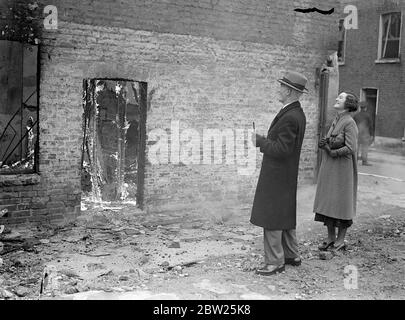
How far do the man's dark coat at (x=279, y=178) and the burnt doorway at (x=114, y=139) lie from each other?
336 cm

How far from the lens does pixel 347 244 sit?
7.45m

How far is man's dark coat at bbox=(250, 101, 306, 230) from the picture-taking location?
5645 millimetres

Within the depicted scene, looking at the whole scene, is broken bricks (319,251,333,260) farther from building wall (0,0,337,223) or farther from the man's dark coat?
building wall (0,0,337,223)

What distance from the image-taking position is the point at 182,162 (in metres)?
9.02

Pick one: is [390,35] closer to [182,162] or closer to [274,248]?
[182,162]

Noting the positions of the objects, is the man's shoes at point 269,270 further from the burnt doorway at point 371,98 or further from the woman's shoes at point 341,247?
the burnt doorway at point 371,98

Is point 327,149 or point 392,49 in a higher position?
point 392,49

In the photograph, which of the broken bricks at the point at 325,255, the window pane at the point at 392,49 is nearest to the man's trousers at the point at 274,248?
the broken bricks at the point at 325,255

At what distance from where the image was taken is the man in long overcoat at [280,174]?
562 cm

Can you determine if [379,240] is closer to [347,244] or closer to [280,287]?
[347,244]

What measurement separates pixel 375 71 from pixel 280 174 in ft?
57.7

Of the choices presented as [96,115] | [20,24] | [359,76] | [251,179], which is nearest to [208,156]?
[251,179]

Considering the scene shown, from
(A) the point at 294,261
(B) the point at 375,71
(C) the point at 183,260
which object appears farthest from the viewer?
(B) the point at 375,71

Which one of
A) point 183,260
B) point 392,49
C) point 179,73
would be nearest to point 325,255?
point 183,260
